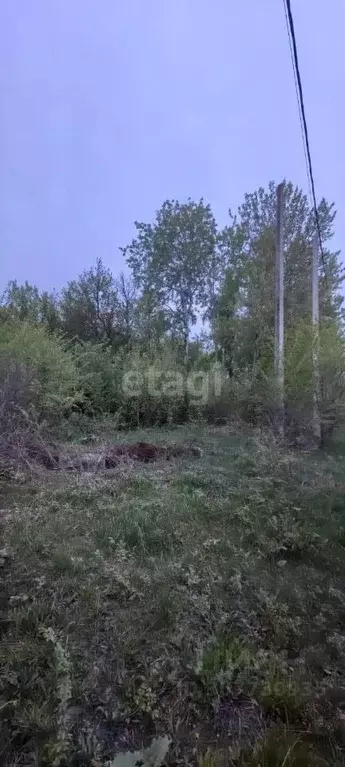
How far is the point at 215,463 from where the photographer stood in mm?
5047

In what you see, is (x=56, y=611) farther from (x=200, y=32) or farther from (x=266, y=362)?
(x=266, y=362)

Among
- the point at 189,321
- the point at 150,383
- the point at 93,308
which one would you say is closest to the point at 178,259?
the point at 189,321

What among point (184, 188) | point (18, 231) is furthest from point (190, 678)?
point (184, 188)

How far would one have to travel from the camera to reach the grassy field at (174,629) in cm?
149

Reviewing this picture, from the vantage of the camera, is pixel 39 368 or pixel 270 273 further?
pixel 270 273

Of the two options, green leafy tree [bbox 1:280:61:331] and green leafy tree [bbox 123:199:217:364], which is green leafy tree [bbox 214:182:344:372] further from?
green leafy tree [bbox 1:280:61:331]

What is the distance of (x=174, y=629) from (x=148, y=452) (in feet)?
11.8

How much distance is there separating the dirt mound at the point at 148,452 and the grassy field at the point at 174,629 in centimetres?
159

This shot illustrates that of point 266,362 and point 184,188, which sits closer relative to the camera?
point 266,362

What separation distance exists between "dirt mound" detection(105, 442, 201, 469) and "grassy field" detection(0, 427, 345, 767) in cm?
159

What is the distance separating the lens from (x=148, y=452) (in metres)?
5.54

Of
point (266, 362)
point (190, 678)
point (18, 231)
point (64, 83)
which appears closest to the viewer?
point (190, 678)

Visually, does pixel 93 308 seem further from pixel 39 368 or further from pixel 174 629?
pixel 174 629

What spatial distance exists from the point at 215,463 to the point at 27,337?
4369mm
